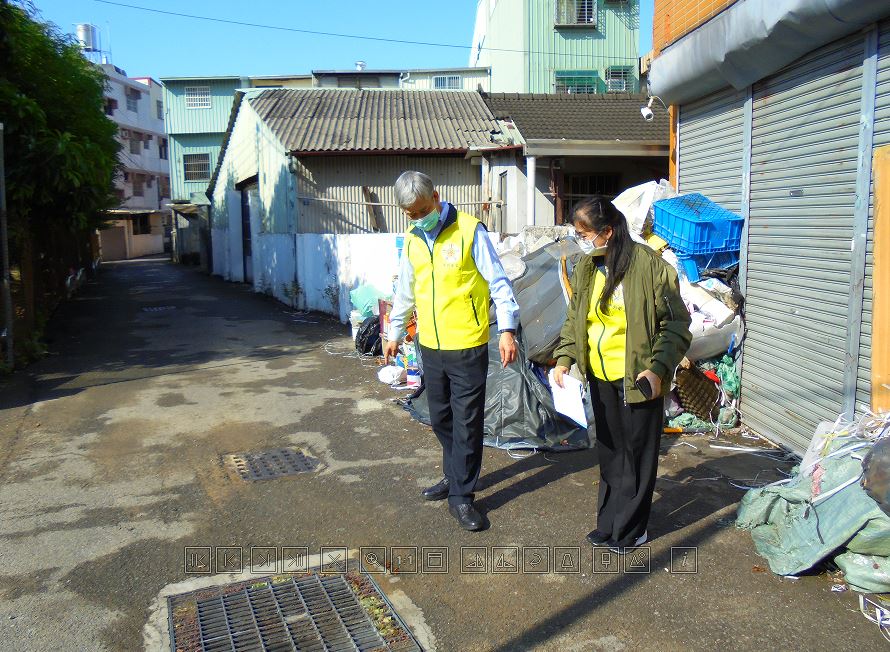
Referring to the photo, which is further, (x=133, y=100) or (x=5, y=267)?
(x=133, y=100)

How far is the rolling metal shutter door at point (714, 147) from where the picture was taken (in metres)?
6.20

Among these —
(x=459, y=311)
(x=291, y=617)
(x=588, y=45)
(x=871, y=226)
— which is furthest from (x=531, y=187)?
(x=588, y=45)

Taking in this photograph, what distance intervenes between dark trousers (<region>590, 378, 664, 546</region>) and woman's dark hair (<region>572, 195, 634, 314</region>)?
53 cm

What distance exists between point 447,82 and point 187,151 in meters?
14.6

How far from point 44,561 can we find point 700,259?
209 inches

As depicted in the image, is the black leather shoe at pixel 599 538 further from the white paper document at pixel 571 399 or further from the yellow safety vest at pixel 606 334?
the yellow safety vest at pixel 606 334

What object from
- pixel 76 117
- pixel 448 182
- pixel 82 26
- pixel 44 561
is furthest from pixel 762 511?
pixel 82 26

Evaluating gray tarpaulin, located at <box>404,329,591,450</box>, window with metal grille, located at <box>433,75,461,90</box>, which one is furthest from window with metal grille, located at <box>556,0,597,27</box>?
gray tarpaulin, located at <box>404,329,591,450</box>

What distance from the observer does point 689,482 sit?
16.0 ft

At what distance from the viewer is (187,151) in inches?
1465

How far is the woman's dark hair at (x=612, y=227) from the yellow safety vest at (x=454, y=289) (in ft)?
2.44

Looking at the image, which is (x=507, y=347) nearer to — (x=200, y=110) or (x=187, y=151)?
(x=200, y=110)

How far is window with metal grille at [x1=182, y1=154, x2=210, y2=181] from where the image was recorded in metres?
37.4

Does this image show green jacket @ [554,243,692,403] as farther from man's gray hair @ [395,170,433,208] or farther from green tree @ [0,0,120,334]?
green tree @ [0,0,120,334]
